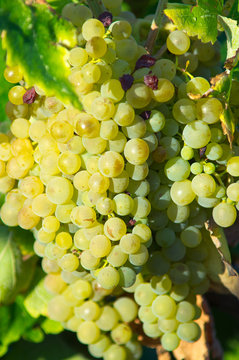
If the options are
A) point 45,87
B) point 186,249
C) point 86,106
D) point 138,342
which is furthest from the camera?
point 138,342

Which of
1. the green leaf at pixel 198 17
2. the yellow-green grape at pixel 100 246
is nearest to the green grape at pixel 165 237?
the yellow-green grape at pixel 100 246

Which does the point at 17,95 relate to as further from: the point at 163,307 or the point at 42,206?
the point at 163,307

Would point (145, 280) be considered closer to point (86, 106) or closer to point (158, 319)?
point (158, 319)

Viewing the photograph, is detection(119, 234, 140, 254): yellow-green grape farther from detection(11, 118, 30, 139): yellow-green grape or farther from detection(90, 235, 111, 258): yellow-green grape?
detection(11, 118, 30, 139): yellow-green grape

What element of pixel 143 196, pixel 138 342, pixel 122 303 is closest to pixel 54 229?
pixel 143 196

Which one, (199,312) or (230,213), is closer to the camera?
(230,213)

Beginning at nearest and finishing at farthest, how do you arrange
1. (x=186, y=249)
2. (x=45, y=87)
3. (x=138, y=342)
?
(x=45, y=87) → (x=186, y=249) → (x=138, y=342)

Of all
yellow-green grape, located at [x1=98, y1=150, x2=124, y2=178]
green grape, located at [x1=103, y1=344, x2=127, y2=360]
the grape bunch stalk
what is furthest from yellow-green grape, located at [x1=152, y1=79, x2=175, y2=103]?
green grape, located at [x1=103, y1=344, x2=127, y2=360]

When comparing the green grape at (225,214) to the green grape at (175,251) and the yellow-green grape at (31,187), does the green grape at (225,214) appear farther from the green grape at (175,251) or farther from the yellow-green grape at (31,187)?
the yellow-green grape at (31,187)
